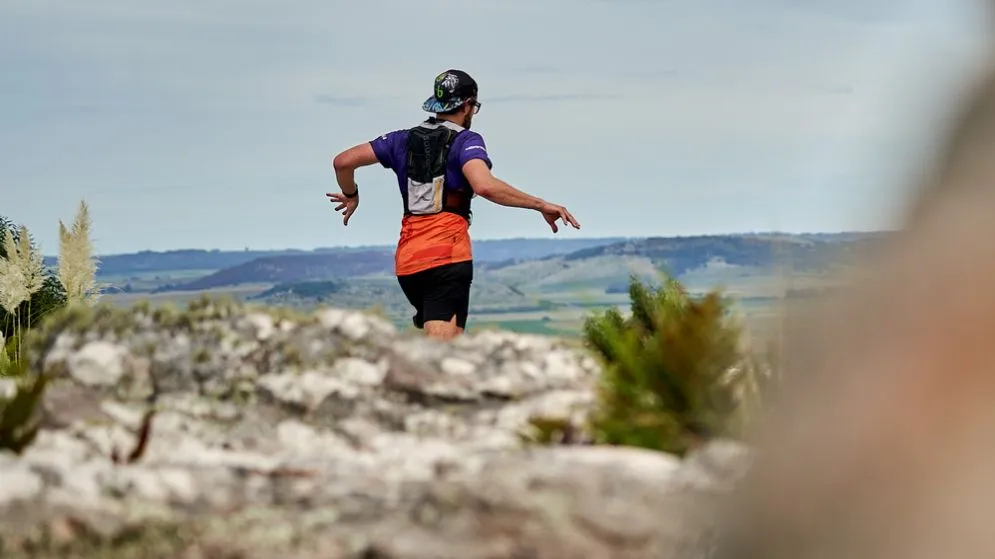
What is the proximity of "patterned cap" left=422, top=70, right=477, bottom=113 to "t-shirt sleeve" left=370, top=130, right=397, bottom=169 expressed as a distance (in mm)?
333

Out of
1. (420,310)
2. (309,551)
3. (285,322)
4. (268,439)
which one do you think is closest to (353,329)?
(285,322)

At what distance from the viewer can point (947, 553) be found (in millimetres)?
1409

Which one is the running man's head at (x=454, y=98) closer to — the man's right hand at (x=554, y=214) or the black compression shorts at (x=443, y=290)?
the black compression shorts at (x=443, y=290)

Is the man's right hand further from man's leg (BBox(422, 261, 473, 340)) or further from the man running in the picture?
man's leg (BBox(422, 261, 473, 340))

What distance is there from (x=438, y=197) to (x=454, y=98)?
74cm

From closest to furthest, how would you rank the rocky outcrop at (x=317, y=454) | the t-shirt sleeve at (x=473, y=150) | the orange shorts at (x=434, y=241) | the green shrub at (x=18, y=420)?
the rocky outcrop at (x=317, y=454) → the green shrub at (x=18, y=420) → the t-shirt sleeve at (x=473, y=150) → the orange shorts at (x=434, y=241)

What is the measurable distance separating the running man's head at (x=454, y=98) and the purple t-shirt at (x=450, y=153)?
0.29 m

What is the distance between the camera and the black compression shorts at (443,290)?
8.38 m

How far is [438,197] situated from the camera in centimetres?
824

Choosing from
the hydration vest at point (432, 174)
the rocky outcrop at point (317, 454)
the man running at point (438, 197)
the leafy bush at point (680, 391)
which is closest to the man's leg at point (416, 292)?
the man running at point (438, 197)

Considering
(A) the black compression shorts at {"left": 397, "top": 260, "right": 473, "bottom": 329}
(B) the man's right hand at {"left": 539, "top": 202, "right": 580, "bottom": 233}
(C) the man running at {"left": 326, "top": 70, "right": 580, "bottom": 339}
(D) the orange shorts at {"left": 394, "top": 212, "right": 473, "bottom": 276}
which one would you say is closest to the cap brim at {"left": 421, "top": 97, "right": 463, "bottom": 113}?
(C) the man running at {"left": 326, "top": 70, "right": 580, "bottom": 339}

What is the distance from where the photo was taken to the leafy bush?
412 cm

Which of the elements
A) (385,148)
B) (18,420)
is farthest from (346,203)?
(18,420)

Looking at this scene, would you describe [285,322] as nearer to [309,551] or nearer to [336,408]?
[336,408]
